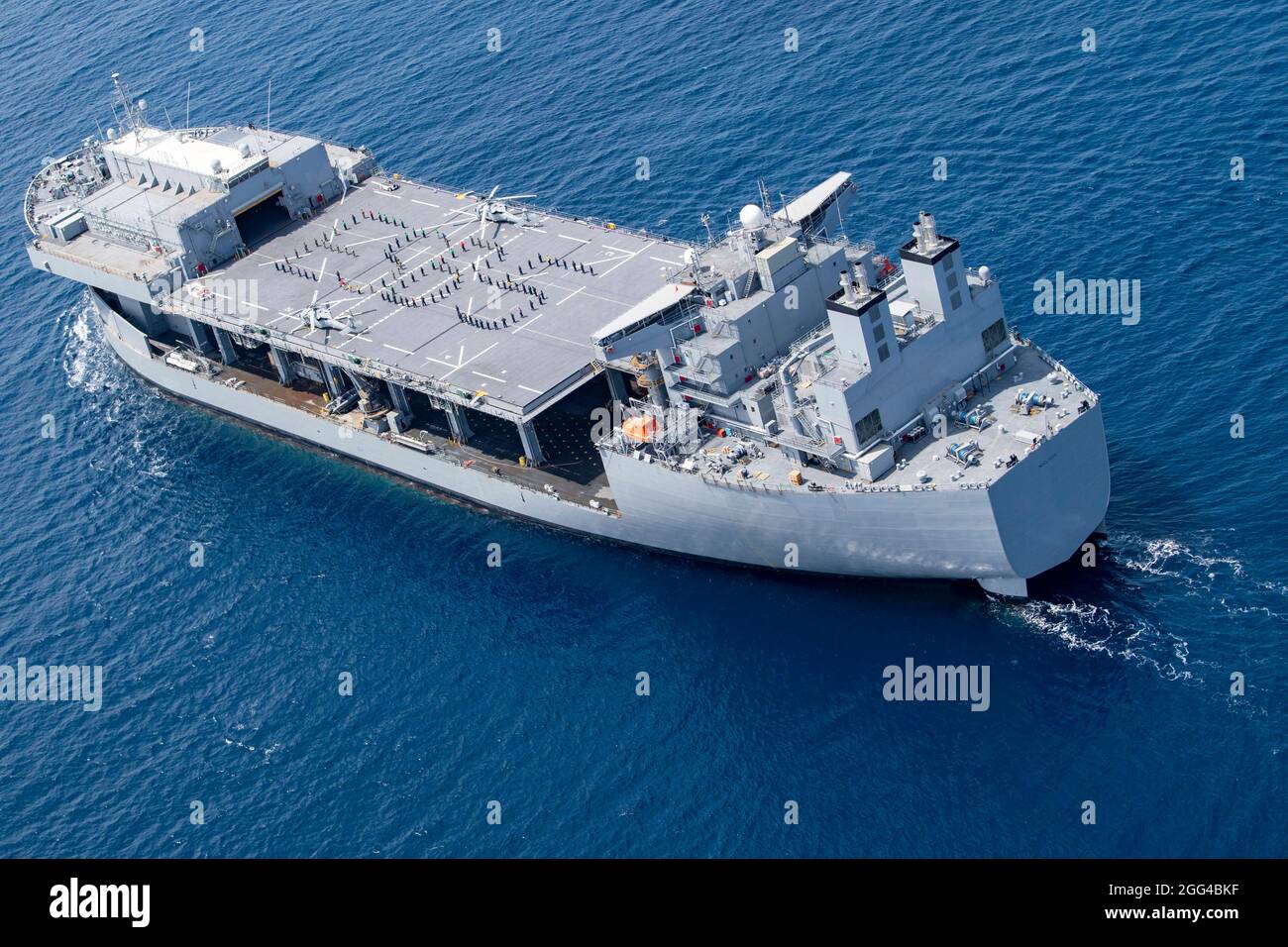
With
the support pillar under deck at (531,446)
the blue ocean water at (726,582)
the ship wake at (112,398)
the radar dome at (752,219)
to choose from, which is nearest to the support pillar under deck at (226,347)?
the blue ocean water at (726,582)

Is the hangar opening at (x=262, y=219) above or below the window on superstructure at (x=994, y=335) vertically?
above

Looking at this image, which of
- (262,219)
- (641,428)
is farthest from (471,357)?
(262,219)

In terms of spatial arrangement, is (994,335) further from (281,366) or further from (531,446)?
(281,366)

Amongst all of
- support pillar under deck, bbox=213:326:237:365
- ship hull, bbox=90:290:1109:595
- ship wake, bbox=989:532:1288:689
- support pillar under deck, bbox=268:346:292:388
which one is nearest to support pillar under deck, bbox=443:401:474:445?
ship hull, bbox=90:290:1109:595

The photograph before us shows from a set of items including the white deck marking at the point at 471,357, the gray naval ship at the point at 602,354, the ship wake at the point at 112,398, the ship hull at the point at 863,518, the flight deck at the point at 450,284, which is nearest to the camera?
the ship hull at the point at 863,518

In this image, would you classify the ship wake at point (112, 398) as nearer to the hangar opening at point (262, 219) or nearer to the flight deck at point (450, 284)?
the flight deck at point (450, 284)

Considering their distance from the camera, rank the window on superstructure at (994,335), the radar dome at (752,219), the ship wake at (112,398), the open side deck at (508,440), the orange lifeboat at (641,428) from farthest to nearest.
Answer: the ship wake at (112,398), the open side deck at (508,440), the orange lifeboat at (641,428), the radar dome at (752,219), the window on superstructure at (994,335)
